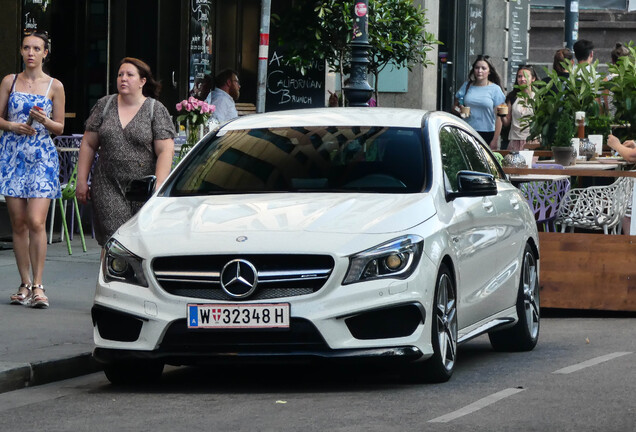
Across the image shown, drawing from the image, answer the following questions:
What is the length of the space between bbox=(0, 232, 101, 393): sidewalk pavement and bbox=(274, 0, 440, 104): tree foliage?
762 centimetres

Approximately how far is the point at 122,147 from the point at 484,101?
7986 mm

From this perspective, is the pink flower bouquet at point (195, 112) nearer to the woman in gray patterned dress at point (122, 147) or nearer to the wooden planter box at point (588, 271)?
the wooden planter box at point (588, 271)

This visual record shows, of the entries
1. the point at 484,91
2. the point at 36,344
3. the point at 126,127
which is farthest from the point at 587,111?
the point at 36,344

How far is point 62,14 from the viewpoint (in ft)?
70.2

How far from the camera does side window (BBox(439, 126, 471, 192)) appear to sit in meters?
9.27

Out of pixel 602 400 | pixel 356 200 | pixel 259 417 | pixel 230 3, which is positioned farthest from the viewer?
pixel 230 3

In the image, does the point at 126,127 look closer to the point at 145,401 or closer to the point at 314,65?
the point at 145,401

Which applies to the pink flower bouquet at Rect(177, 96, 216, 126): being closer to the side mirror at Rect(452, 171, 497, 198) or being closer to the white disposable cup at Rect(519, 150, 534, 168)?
the white disposable cup at Rect(519, 150, 534, 168)

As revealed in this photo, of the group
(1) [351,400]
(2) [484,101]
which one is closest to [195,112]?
(2) [484,101]

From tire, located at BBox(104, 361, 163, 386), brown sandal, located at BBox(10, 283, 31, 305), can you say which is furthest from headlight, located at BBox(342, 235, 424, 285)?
brown sandal, located at BBox(10, 283, 31, 305)

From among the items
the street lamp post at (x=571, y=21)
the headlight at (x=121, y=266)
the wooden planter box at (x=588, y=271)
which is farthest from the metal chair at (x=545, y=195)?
the street lamp post at (x=571, y=21)

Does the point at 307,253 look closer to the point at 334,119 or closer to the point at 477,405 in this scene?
the point at 477,405

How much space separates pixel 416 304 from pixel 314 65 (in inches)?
682

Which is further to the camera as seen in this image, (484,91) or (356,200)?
(484,91)
